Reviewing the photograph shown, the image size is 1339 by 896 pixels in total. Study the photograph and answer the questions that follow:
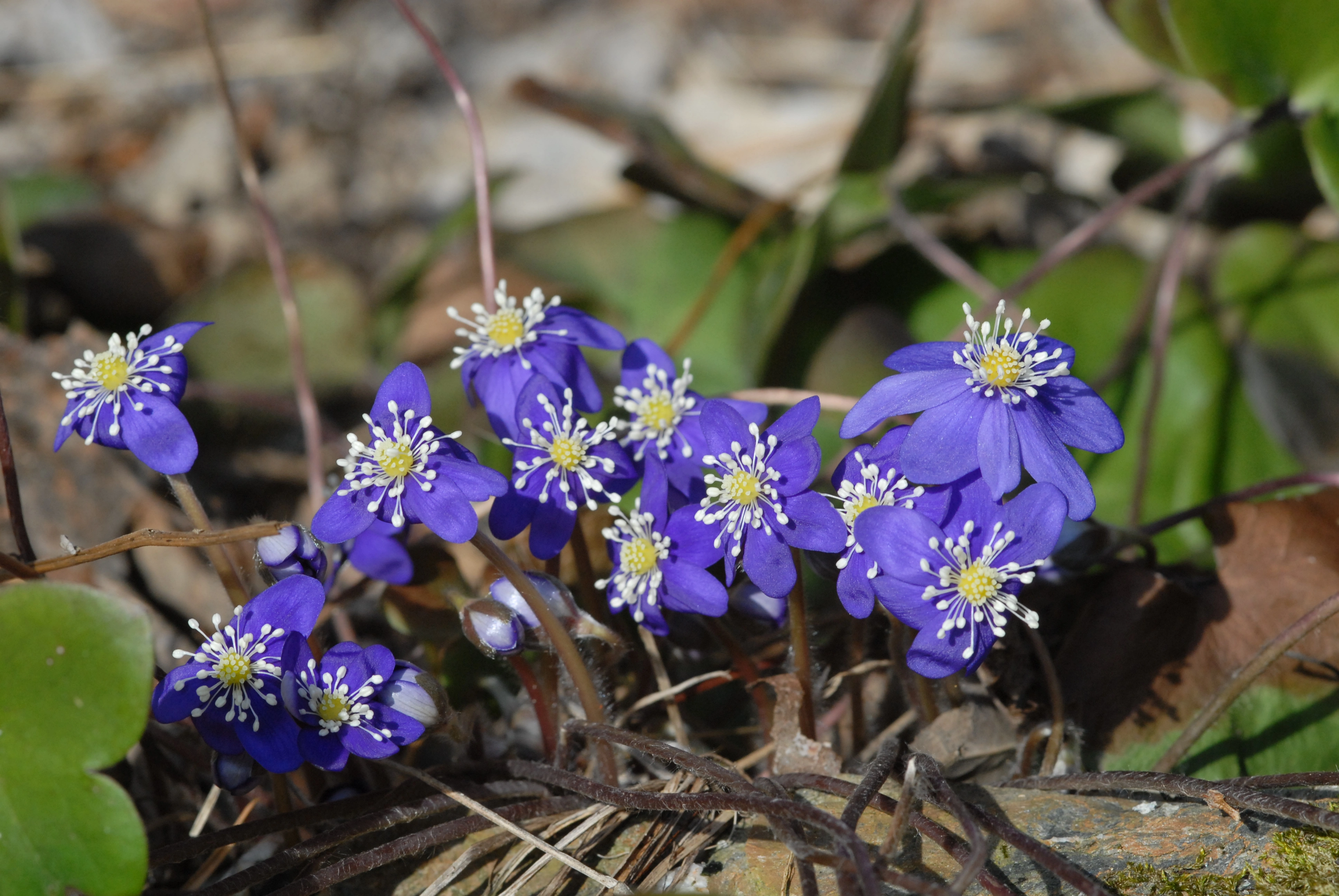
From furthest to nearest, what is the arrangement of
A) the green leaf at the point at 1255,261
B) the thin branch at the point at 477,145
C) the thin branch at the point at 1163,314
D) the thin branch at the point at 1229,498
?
the green leaf at the point at 1255,261 → the thin branch at the point at 1163,314 → the thin branch at the point at 477,145 → the thin branch at the point at 1229,498

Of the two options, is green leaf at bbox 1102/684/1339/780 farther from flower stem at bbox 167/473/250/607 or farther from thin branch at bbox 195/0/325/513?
thin branch at bbox 195/0/325/513

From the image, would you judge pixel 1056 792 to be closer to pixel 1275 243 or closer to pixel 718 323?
pixel 718 323

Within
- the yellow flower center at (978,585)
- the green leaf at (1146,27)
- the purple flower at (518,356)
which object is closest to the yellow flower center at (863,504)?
the yellow flower center at (978,585)

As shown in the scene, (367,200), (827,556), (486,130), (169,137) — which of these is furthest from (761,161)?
(827,556)

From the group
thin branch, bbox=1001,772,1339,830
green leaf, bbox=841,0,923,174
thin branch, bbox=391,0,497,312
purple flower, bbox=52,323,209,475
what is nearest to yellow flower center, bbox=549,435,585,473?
purple flower, bbox=52,323,209,475

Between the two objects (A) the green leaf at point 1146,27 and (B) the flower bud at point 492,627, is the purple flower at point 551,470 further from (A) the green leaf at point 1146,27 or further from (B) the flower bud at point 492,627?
(A) the green leaf at point 1146,27

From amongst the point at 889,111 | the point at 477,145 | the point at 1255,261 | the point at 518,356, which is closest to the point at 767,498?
the point at 518,356
